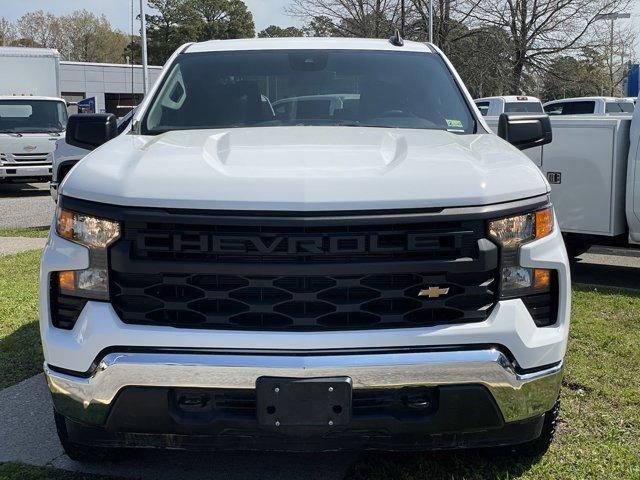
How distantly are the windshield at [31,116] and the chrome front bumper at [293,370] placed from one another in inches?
591

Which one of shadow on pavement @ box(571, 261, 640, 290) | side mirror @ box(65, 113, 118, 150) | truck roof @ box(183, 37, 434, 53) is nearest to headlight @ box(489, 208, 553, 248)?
truck roof @ box(183, 37, 434, 53)

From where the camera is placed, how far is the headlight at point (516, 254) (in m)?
2.67

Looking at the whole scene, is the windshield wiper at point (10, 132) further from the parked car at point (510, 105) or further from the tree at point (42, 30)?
the tree at point (42, 30)

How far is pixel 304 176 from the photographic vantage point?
2.66m

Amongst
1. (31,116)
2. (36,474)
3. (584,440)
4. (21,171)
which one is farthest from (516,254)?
(31,116)

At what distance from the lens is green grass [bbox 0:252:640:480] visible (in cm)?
325

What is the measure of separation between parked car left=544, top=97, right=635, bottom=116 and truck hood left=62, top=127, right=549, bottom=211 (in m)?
16.1

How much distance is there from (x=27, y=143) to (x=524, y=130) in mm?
14066

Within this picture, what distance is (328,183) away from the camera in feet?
8.61

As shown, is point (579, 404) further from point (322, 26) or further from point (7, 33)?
point (7, 33)

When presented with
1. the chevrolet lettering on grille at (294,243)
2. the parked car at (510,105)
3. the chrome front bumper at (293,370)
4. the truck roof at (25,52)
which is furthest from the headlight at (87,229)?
the truck roof at (25,52)

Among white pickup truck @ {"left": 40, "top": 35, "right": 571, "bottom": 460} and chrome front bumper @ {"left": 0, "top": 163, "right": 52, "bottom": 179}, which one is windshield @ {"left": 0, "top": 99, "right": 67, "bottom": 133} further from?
white pickup truck @ {"left": 40, "top": 35, "right": 571, "bottom": 460}

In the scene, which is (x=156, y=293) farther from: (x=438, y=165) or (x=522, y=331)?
(x=522, y=331)

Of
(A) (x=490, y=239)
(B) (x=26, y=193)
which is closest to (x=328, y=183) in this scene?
(A) (x=490, y=239)
